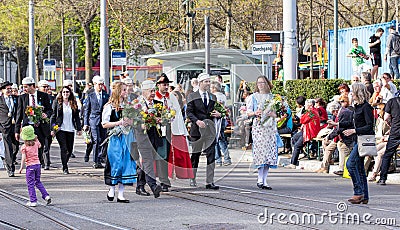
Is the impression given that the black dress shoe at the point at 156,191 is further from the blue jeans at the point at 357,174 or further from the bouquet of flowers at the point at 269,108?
the blue jeans at the point at 357,174

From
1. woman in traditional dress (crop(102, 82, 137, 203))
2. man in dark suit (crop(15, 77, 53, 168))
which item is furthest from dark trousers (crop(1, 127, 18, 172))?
woman in traditional dress (crop(102, 82, 137, 203))

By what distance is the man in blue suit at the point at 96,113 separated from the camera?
59.1ft

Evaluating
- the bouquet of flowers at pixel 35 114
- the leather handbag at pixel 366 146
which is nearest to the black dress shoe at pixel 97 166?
the bouquet of flowers at pixel 35 114

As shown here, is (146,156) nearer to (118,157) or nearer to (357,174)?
(118,157)

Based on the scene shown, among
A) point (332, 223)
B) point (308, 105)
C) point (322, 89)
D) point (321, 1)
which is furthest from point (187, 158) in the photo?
point (321, 1)

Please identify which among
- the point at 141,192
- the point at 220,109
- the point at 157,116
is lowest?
the point at 141,192

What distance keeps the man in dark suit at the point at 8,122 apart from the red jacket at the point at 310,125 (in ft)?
21.6

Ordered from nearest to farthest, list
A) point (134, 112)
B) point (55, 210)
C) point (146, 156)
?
1. point (55, 210)
2. point (134, 112)
3. point (146, 156)

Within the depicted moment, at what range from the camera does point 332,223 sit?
35.0 ft

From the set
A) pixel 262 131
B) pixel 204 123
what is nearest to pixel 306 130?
pixel 262 131

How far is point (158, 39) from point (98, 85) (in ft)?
72.6

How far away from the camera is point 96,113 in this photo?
59.2ft

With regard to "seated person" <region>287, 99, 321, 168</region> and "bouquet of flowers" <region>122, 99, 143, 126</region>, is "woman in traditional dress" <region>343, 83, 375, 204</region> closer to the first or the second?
"bouquet of flowers" <region>122, 99, 143, 126</region>

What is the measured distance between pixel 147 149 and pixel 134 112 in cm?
73
